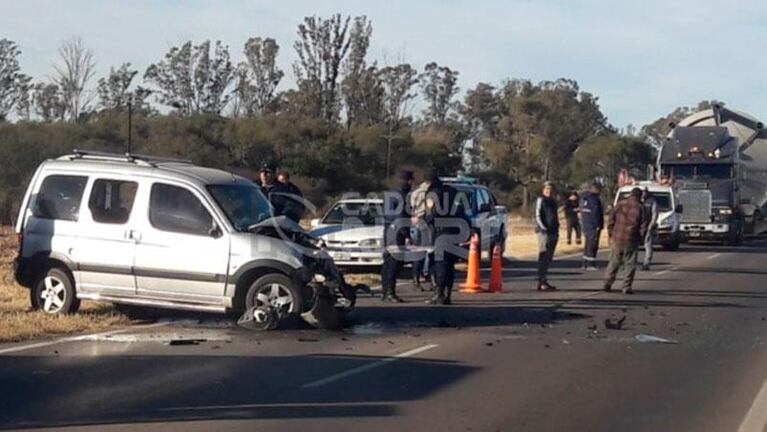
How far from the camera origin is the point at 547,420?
898 centimetres

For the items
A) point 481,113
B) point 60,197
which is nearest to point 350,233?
point 60,197

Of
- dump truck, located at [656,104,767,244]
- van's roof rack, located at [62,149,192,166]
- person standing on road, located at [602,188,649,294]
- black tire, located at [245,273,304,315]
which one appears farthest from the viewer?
dump truck, located at [656,104,767,244]

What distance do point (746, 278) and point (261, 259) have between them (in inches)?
541

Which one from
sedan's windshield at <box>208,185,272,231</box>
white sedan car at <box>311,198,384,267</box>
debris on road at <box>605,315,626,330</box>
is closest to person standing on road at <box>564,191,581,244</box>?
white sedan car at <box>311,198,384,267</box>

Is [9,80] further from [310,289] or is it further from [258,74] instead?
[310,289]

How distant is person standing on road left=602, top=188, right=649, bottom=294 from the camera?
64.2 ft

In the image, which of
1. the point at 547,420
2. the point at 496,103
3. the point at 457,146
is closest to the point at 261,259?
the point at 547,420

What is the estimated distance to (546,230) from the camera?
64.8 ft

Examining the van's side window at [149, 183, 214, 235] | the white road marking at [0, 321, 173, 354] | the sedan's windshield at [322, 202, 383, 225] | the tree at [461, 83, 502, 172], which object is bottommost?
the white road marking at [0, 321, 173, 354]

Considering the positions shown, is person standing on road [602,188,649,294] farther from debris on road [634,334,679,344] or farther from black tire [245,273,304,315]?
black tire [245,273,304,315]

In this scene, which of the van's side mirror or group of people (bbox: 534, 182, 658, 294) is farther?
group of people (bbox: 534, 182, 658, 294)

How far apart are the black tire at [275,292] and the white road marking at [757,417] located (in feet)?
17.4

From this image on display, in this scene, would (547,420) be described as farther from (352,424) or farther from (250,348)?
(250,348)

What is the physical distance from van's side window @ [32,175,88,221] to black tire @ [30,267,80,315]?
2.16 feet
